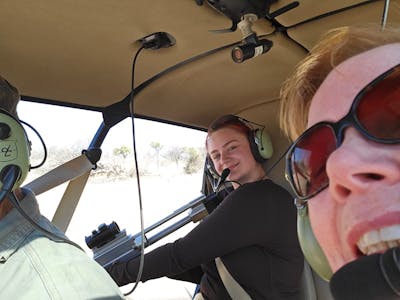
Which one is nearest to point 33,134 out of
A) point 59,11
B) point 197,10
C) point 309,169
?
point 59,11

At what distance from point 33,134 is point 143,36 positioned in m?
0.46

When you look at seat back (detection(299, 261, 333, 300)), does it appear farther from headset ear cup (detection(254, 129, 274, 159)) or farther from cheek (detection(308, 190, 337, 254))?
cheek (detection(308, 190, 337, 254))

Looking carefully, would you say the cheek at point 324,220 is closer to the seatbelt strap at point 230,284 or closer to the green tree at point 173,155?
the seatbelt strap at point 230,284

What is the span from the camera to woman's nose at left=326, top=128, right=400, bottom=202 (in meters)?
0.50

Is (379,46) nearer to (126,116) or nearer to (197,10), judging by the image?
(197,10)

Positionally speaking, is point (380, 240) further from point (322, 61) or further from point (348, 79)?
point (322, 61)

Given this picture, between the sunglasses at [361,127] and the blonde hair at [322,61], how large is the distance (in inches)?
5.4

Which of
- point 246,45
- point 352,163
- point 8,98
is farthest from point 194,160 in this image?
point 352,163

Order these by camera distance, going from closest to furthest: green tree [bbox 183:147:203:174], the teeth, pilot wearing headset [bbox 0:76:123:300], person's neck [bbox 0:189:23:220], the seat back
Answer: the teeth, pilot wearing headset [bbox 0:76:123:300], person's neck [bbox 0:189:23:220], the seat back, green tree [bbox 183:147:203:174]

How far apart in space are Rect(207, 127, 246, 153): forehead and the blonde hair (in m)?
1.24

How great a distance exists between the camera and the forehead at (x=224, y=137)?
2.17m

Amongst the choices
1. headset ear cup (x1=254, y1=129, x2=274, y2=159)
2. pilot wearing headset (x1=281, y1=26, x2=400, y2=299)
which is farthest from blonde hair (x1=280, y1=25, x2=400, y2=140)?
headset ear cup (x1=254, y1=129, x2=274, y2=159)

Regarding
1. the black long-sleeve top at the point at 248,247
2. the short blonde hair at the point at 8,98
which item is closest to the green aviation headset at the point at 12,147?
→ the short blonde hair at the point at 8,98

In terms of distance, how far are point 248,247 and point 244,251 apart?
2 centimetres
